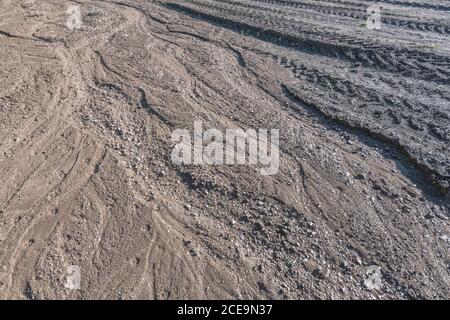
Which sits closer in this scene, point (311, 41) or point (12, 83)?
point (12, 83)

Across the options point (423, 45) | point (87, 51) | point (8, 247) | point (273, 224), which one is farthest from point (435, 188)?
point (87, 51)

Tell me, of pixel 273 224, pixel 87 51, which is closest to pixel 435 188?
pixel 273 224

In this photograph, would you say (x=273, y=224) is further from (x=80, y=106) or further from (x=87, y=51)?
(x=87, y=51)

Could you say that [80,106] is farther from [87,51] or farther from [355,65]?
[355,65]
